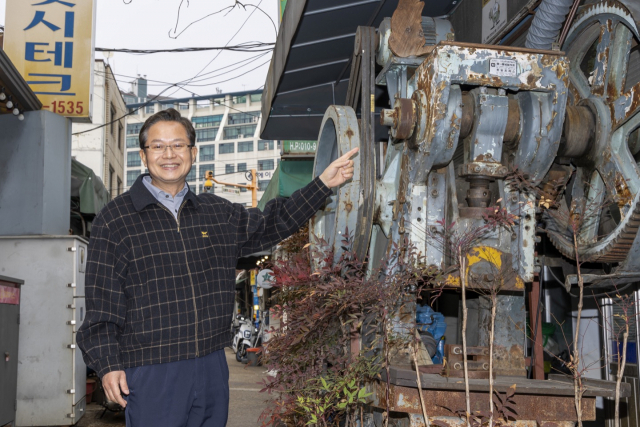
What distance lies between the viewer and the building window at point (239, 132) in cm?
8012

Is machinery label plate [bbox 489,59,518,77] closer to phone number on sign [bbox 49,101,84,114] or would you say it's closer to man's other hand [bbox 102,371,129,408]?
man's other hand [bbox 102,371,129,408]

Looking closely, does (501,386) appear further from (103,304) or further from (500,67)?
(103,304)

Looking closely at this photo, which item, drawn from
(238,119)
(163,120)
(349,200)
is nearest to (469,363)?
(349,200)

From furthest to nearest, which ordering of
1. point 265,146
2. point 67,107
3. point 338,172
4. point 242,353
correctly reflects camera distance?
point 265,146 < point 242,353 < point 67,107 < point 338,172

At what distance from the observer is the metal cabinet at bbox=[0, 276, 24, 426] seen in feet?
20.4

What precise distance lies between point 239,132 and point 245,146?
2.10m

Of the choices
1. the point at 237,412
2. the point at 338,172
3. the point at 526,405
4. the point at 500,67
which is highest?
the point at 500,67

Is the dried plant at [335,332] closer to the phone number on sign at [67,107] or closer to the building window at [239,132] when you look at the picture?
the phone number on sign at [67,107]

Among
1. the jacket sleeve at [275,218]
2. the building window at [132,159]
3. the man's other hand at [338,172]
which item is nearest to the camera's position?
the jacket sleeve at [275,218]

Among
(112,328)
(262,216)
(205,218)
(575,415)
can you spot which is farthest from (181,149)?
(575,415)

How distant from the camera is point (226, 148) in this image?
268 feet

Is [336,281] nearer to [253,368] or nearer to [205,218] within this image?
[205,218]

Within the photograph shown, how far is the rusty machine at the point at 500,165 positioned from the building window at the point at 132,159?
304 feet

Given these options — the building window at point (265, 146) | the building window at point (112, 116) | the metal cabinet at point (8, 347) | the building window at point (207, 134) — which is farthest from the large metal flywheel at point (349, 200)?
the building window at point (207, 134)
